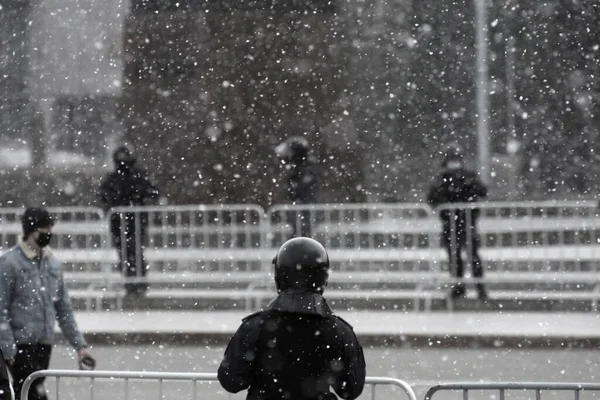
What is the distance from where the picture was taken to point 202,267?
9.12 m

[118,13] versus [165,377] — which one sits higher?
[118,13]

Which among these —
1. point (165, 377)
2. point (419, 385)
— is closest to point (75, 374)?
point (165, 377)

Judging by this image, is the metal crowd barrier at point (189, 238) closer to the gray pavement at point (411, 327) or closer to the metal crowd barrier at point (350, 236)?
the metal crowd barrier at point (350, 236)

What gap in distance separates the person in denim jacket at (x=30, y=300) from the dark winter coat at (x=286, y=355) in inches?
75.6

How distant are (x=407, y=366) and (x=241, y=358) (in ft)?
14.7

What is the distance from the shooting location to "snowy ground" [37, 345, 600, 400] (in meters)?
6.02

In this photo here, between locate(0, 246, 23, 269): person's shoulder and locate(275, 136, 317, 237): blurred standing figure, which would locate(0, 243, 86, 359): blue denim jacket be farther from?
locate(275, 136, 317, 237): blurred standing figure

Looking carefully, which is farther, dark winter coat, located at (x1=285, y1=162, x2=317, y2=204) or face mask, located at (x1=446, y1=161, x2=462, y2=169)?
face mask, located at (x1=446, y1=161, x2=462, y2=169)

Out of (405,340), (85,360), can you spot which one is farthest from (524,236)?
(85,360)

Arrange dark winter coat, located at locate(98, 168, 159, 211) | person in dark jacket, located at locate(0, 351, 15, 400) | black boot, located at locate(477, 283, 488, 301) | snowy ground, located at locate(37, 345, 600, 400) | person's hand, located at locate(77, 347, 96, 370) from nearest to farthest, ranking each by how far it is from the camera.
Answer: person in dark jacket, located at locate(0, 351, 15, 400), person's hand, located at locate(77, 347, 96, 370), snowy ground, located at locate(37, 345, 600, 400), black boot, located at locate(477, 283, 488, 301), dark winter coat, located at locate(98, 168, 159, 211)

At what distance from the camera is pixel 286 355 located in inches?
104

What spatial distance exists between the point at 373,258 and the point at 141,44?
34.6 feet

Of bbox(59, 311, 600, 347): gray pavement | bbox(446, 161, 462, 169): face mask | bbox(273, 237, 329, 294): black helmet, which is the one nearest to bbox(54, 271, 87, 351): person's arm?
bbox(273, 237, 329, 294): black helmet

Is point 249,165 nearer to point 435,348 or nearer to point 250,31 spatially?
point 250,31
